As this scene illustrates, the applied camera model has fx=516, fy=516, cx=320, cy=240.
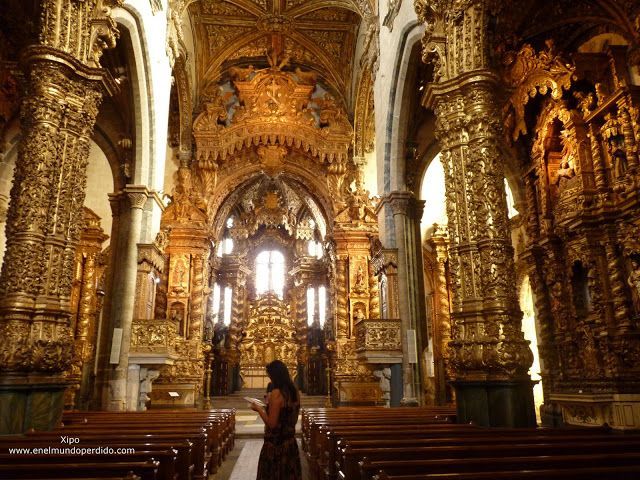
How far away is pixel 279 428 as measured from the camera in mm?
4203

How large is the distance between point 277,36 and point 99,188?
7.57m

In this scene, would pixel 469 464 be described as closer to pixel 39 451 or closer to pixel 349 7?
pixel 39 451

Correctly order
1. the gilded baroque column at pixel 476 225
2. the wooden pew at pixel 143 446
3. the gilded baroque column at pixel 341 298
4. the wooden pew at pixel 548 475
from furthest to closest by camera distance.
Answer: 1. the gilded baroque column at pixel 341 298
2. the gilded baroque column at pixel 476 225
3. the wooden pew at pixel 143 446
4. the wooden pew at pixel 548 475

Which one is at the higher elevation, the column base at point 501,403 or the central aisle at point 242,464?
the column base at point 501,403

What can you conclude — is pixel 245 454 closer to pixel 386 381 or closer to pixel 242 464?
pixel 242 464

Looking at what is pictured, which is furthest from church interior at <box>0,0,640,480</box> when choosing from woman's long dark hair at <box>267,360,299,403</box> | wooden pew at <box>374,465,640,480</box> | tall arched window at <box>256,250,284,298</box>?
tall arched window at <box>256,250,284,298</box>

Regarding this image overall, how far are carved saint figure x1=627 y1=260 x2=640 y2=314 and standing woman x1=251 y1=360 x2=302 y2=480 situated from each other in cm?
700

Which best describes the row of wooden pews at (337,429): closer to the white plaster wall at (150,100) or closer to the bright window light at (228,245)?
the white plaster wall at (150,100)

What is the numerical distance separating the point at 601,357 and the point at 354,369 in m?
8.06

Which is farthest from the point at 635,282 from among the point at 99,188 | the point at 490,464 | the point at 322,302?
the point at 322,302

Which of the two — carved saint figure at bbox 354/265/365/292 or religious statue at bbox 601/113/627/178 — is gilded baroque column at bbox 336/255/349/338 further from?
religious statue at bbox 601/113/627/178

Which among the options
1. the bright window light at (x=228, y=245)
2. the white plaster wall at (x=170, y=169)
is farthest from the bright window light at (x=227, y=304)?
the white plaster wall at (x=170, y=169)

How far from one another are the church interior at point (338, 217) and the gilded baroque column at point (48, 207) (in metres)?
0.03

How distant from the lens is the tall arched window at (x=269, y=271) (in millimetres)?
24969
